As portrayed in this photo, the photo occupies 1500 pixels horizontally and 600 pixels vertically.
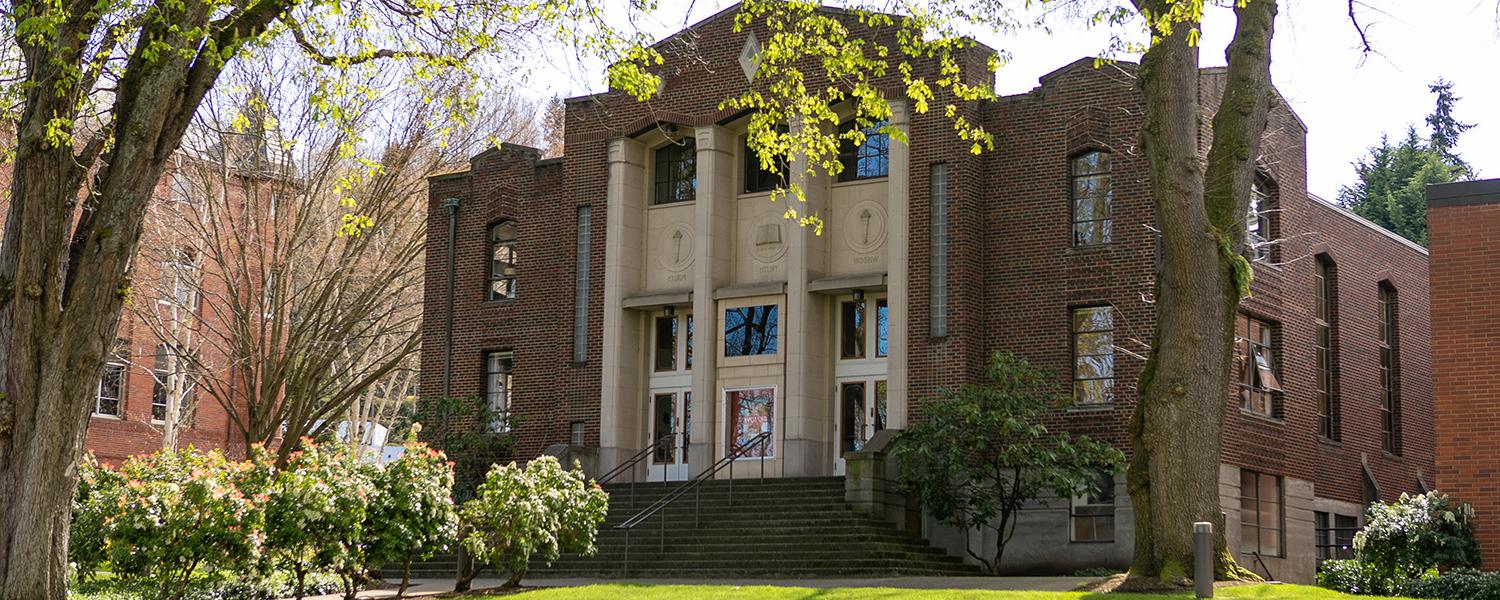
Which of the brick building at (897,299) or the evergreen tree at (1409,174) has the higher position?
the evergreen tree at (1409,174)

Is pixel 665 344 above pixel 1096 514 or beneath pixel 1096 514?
above

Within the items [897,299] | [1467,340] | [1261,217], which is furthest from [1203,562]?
[1261,217]

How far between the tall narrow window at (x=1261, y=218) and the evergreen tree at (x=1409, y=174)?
25550 millimetres

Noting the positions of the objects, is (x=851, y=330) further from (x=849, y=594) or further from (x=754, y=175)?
(x=849, y=594)

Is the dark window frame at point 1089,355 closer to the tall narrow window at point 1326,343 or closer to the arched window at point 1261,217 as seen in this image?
the arched window at point 1261,217

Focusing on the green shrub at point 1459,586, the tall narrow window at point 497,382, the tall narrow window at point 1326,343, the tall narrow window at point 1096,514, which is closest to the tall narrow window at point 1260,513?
the tall narrow window at point 1096,514

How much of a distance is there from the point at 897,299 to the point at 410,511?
1100cm

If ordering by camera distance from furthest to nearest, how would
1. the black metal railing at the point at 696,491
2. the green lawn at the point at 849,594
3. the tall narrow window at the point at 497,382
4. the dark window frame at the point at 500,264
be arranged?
the dark window frame at the point at 500,264
the tall narrow window at the point at 497,382
the black metal railing at the point at 696,491
the green lawn at the point at 849,594

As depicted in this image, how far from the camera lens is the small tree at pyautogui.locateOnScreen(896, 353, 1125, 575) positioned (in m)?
24.8

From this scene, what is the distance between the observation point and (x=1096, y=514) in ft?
86.5

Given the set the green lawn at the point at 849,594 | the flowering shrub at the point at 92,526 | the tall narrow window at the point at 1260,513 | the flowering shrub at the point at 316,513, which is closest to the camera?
the green lawn at the point at 849,594

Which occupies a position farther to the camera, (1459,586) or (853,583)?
(853,583)

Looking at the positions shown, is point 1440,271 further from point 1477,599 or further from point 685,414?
point 685,414

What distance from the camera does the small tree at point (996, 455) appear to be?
2480cm
